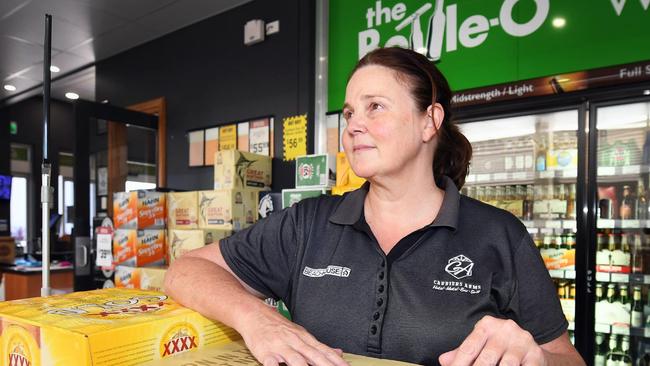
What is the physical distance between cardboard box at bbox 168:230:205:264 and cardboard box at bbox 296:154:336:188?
0.90 metres

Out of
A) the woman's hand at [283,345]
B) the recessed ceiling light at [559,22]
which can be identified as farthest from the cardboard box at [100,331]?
the recessed ceiling light at [559,22]

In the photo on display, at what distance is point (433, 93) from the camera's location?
127 centimetres

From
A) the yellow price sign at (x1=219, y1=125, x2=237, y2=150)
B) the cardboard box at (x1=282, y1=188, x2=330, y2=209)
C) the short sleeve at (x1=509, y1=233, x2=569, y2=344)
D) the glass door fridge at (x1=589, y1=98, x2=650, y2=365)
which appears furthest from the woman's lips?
the yellow price sign at (x1=219, y1=125, x2=237, y2=150)

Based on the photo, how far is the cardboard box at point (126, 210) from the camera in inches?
151

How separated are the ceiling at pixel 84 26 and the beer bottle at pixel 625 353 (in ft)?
13.3

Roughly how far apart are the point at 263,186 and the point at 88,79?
4.28m

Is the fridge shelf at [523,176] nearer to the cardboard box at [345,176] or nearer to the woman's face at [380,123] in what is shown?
the cardboard box at [345,176]

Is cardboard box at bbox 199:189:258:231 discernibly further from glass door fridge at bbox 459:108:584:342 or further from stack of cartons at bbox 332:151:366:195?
glass door fridge at bbox 459:108:584:342

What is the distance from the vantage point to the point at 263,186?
397cm

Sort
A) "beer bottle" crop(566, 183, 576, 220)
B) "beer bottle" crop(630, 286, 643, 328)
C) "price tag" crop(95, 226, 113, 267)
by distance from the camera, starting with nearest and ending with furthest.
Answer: "beer bottle" crop(630, 286, 643, 328)
"beer bottle" crop(566, 183, 576, 220)
"price tag" crop(95, 226, 113, 267)

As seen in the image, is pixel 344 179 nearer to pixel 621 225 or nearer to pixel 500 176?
pixel 500 176

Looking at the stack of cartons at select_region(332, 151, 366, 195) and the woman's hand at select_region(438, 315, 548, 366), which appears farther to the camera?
the stack of cartons at select_region(332, 151, 366, 195)

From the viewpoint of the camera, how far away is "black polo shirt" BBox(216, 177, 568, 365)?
1046 millimetres

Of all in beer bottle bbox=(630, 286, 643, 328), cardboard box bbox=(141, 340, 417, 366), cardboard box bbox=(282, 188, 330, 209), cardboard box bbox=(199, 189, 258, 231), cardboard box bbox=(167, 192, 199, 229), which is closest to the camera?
cardboard box bbox=(141, 340, 417, 366)
